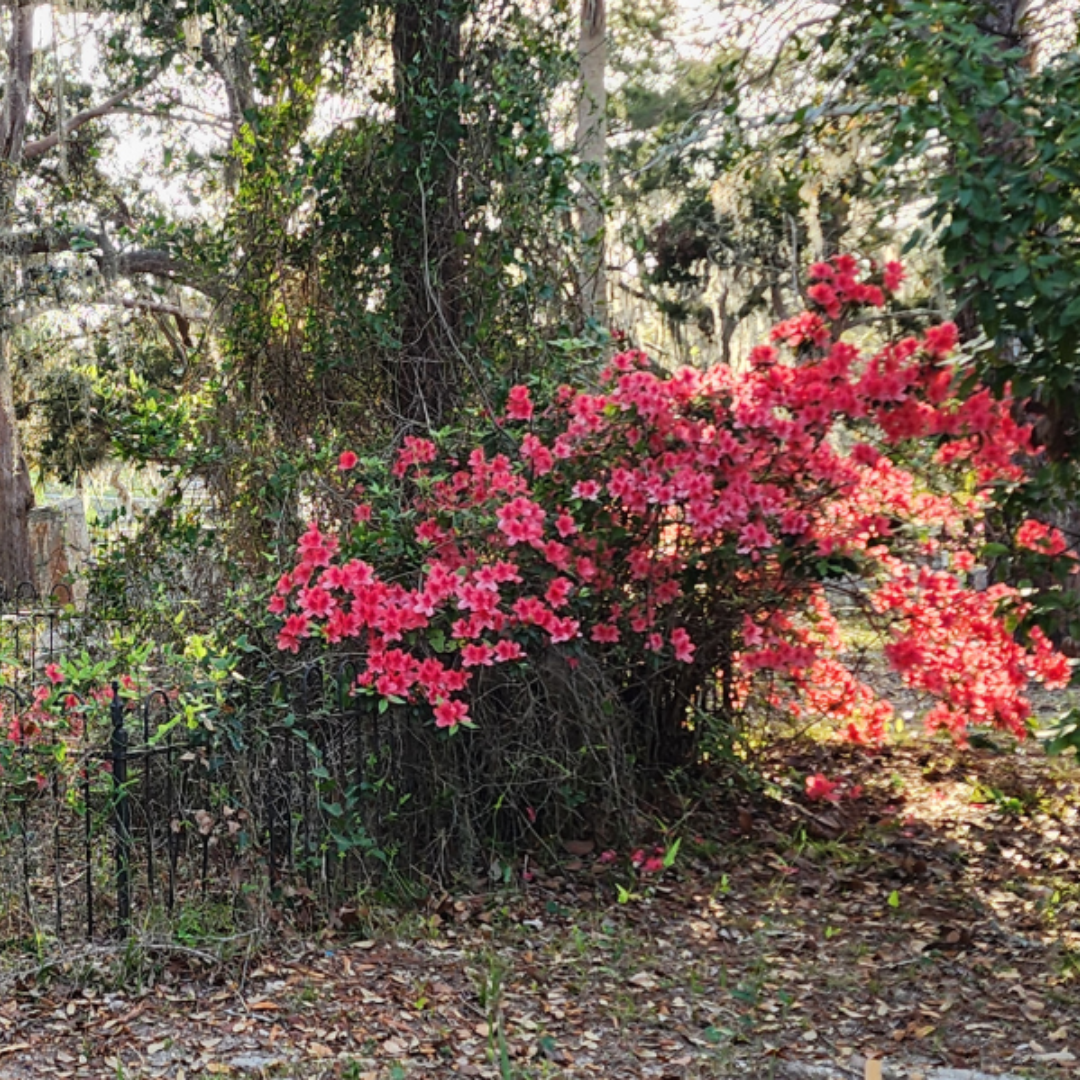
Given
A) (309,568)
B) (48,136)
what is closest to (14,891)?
(309,568)

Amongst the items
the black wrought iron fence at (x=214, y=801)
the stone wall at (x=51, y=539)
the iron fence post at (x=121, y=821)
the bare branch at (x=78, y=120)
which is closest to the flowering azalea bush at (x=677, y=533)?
the black wrought iron fence at (x=214, y=801)

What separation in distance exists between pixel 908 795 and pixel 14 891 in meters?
3.45

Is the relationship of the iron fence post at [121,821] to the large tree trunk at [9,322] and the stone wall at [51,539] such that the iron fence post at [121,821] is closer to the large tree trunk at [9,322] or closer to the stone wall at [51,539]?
the large tree trunk at [9,322]

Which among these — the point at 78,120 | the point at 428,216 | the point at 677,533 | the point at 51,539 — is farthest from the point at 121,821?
→ the point at 51,539

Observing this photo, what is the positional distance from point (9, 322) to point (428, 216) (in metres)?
7.16

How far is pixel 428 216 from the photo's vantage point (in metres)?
4.97

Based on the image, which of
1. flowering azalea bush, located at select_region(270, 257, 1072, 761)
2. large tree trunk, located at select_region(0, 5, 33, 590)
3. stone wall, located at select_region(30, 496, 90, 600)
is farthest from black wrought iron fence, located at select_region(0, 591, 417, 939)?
stone wall, located at select_region(30, 496, 90, 600)

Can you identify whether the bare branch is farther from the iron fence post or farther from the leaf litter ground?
the leaf litter ground

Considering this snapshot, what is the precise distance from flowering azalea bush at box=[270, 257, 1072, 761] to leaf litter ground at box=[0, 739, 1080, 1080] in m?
0.61

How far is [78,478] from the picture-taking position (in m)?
13.8

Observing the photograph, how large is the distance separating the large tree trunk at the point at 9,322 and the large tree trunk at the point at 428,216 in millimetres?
5725

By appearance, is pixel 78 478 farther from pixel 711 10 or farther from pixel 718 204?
pixel 711 10

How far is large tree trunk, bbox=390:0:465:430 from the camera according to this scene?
4.86 metres

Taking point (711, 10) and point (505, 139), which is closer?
point (505, 139)
